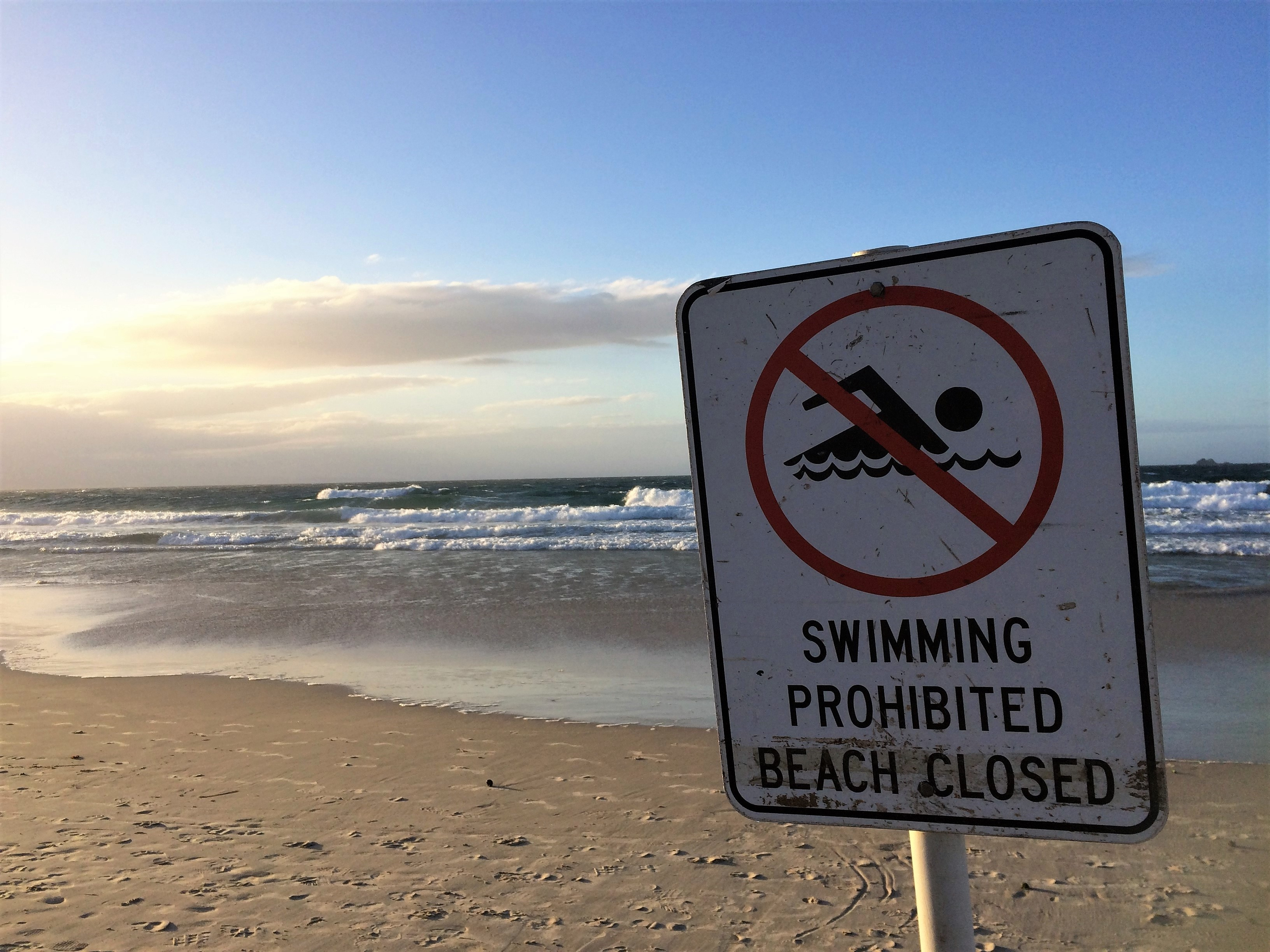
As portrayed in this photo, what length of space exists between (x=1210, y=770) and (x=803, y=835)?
2983mm

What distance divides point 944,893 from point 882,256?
81 cm

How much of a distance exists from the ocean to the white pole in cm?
520

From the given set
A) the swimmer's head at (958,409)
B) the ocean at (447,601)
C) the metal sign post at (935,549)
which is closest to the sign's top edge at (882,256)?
the metal sign post at (935,549)

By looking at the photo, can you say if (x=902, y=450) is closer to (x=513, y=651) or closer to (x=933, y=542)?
(x=933, y=542)

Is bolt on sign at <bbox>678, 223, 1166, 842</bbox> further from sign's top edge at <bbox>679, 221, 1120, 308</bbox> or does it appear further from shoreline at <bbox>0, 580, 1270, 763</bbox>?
shoreline at <bbox>0, 580, 1270, 763</bbox>

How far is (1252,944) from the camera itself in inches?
139

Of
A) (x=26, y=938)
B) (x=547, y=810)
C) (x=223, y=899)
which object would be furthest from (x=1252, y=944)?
(x=26, y=938)

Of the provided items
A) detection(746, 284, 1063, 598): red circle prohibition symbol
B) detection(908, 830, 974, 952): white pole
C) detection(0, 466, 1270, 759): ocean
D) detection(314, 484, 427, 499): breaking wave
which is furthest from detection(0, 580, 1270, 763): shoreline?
detection(314, 484, 427, 499): breaking wave

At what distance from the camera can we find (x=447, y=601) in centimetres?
1355

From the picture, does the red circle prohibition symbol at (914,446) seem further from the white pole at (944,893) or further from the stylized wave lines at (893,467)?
the white pole at (944,893)

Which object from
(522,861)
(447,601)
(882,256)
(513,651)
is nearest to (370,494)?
(447,601)

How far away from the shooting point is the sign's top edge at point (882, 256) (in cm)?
98

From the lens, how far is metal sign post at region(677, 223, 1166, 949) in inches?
37.4

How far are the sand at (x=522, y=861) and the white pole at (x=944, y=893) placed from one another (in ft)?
9.63
